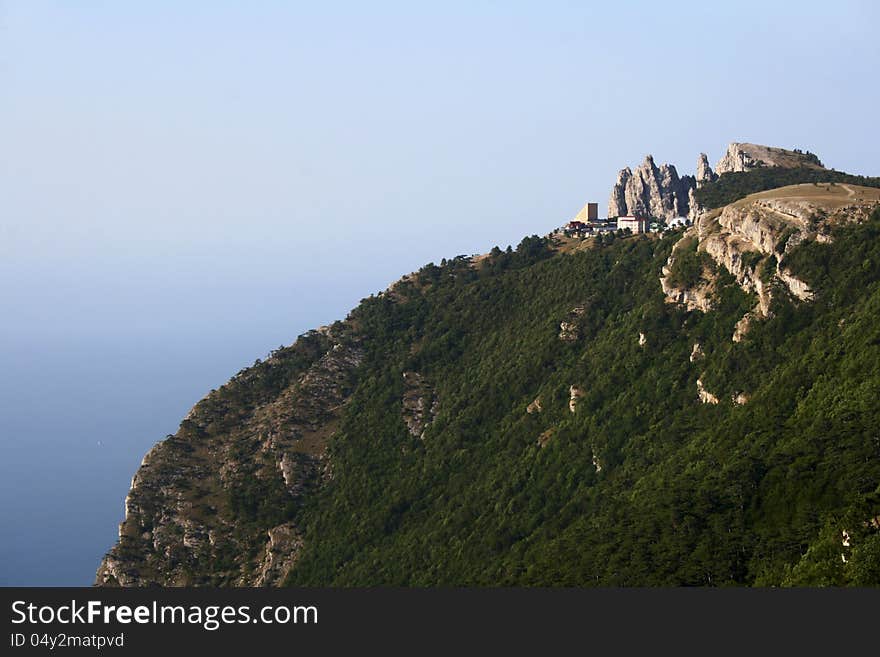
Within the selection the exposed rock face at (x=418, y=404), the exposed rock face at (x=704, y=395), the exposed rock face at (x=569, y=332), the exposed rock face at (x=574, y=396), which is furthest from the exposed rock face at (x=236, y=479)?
the exposed rock face at (x=704, y=395)

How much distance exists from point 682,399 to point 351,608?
229ft

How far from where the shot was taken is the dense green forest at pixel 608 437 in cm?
9288

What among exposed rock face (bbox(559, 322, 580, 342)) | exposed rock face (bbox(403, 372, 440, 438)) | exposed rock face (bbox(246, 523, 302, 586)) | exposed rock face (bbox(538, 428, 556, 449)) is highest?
exposed rock face (bbox(559, 322, 580, 342))

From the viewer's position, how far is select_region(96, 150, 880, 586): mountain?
95.4 m

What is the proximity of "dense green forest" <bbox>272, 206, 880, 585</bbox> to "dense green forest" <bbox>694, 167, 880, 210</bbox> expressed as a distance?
1657 centimetres

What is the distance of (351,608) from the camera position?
6519 cm

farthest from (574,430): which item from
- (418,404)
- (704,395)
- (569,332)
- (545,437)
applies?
(418,404)

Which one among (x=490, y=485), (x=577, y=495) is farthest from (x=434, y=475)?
(x=577, y=495)

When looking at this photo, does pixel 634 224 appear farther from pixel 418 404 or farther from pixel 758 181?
pixel 418 404

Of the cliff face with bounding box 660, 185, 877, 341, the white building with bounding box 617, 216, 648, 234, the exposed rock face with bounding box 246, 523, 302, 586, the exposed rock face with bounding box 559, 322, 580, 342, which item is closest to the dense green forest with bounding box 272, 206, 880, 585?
the exposed rock face with bounding box 559, 322, 580, 342

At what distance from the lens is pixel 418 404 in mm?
165625

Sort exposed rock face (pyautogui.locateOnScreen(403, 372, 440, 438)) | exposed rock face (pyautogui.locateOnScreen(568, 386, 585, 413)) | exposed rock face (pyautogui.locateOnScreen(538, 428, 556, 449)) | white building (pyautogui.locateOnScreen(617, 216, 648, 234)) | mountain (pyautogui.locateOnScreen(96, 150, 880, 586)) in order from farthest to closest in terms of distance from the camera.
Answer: white building (pyautogui.locateOnScreen(617, 216, 648, 234)), exposed rock face (pyautogui.locateOnScreen(403, 372, 440, 438)), exposed rock face (pyautogui.locateOnScreen(568, 386, 585, 413)), exposed rock face (pyautogui.locateOnScreen(538, 428, 556, 449)), mountain (pyautogui.locateOnScreen(96, 150, 880, 586))

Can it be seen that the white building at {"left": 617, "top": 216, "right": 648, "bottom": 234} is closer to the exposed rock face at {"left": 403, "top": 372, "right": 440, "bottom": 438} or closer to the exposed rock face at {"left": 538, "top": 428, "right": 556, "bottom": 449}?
the exposed rock face at {"left": 403, "top": 372, "right": 440, "bottom": 438}

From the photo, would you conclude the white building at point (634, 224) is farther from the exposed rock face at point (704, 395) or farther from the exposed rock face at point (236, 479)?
the exposed rock face at point (704, 395)
